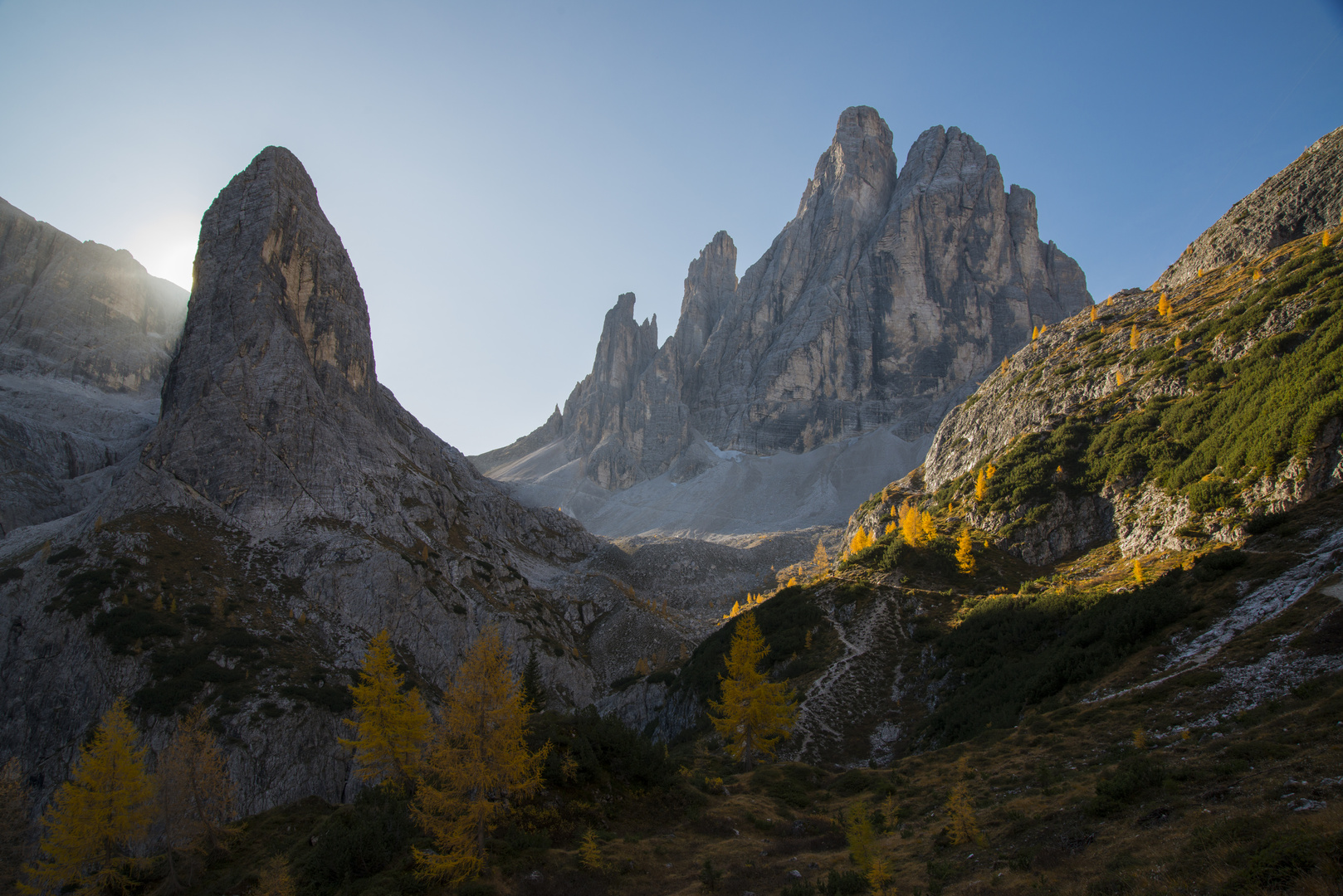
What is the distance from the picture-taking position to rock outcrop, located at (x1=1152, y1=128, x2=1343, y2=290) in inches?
2628

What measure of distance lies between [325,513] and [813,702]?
217 ft

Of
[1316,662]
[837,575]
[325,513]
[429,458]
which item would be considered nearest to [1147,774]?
[1316,662]

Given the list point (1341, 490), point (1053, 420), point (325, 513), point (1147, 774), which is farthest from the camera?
point (325, 513)

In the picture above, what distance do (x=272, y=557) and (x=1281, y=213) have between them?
130m

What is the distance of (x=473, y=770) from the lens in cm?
1750

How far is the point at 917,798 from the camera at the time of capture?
22.2 meters

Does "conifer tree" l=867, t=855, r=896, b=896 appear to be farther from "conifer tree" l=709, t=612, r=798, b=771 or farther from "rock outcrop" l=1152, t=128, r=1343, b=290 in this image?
"rock outcrop" l=1152, t=128, r=1343, b=290

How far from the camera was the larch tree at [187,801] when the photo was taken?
76.4 feet

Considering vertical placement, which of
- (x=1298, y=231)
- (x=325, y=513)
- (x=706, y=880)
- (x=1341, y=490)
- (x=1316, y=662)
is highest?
(x=1298, y=231)

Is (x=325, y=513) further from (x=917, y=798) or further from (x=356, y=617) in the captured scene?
(x=917, y=798)

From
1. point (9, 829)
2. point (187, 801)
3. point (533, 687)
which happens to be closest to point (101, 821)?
point (187, 801)

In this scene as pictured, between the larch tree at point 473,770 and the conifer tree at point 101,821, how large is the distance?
567 inches

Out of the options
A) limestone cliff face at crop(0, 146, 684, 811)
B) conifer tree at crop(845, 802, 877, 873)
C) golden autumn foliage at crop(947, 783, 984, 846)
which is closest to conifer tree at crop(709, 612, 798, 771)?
golden autumn foliage at crop(947, 783, 984, 846)

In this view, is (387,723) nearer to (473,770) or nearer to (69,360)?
(473,770)
